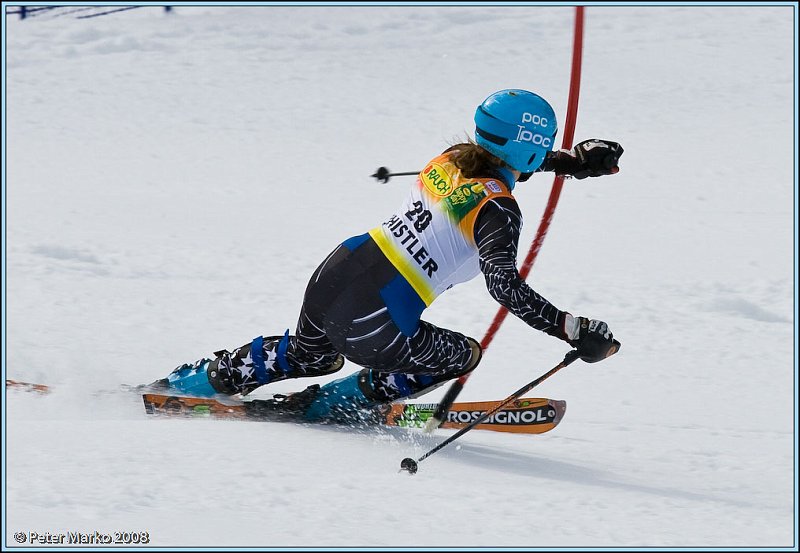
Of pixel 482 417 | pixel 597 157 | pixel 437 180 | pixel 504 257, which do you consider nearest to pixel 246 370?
pixel 482 417

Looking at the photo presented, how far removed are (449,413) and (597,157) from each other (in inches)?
49.5

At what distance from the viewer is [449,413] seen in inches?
181

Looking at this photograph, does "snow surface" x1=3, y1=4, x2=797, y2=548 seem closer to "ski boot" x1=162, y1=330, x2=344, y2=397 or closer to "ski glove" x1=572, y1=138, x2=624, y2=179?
"ski boot" x1=162, y1=330, x2=344, y2=397

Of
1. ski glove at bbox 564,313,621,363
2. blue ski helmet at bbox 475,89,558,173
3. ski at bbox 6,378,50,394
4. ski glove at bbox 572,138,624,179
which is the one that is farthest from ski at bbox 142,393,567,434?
blue ski helmet at bbox 475,89,558,173

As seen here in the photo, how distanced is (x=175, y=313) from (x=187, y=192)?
2.51 m

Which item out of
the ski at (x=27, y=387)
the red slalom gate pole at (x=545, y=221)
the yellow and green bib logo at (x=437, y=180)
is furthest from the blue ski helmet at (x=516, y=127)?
the ski at (x=27, y=387)

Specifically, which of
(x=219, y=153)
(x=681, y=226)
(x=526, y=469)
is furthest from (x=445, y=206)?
(x=219, y=153)

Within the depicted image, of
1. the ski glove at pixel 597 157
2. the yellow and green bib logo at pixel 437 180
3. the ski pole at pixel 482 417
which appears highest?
the ski glove at pixel 597 157

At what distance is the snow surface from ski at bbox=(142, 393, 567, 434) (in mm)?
96

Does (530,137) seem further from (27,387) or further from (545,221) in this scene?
(27,387)

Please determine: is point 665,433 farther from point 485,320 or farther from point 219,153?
point 219,153

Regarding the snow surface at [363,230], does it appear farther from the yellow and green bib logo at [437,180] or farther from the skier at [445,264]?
the yellow and green bib logo at [437,180]

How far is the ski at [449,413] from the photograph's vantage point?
4.57 meters

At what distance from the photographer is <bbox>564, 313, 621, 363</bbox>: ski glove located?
3.91 metres
